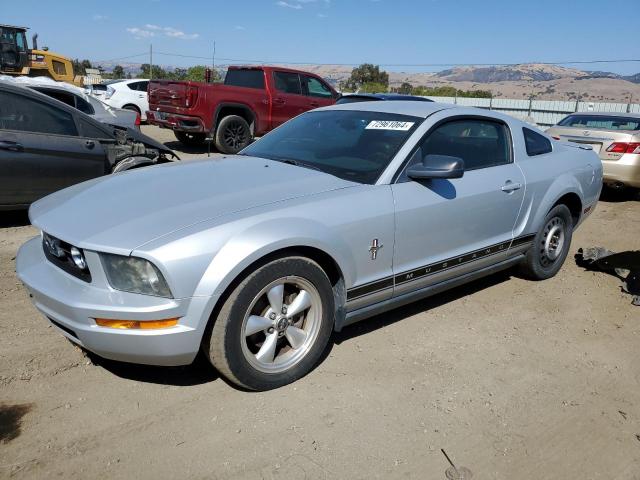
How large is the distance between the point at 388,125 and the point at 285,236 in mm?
1401

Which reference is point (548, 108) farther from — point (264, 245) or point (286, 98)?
point (264, 245)

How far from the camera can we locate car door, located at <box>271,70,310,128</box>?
465 inches

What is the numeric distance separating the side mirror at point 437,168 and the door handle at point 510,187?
0.87 meters

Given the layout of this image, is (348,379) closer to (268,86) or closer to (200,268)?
(200,268)

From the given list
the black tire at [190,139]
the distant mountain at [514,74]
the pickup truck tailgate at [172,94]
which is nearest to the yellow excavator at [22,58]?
the black tire at [190,139]

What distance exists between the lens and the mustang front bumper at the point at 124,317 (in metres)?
2.52

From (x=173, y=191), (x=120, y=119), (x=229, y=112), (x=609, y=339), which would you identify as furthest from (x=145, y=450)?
(x=229, y=112)

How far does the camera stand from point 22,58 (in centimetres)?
2062

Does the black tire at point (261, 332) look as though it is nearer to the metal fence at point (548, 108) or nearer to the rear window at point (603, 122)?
the rear window at point (603, 122)

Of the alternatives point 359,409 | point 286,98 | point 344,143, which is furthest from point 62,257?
point 286,98

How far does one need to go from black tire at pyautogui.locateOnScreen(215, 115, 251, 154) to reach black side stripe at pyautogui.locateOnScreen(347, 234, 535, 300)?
7773 mm

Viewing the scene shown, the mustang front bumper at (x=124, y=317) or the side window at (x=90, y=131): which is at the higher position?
the side window at (x=90, y=131)

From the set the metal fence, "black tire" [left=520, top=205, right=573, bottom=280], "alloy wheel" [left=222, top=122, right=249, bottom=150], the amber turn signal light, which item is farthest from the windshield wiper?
the metal fence

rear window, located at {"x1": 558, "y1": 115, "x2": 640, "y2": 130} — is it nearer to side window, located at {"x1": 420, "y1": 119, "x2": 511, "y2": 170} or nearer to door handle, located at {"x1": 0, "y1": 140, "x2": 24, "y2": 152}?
side window, located at {"x1": 420, "y1": 119, "x2": 511, "y2": 170}
